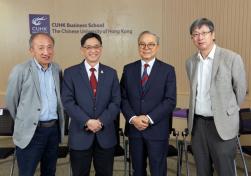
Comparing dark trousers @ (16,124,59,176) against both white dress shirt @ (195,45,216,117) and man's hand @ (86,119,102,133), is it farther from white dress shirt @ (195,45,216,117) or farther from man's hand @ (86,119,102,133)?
white dress shirt @ (195,45,216,117)

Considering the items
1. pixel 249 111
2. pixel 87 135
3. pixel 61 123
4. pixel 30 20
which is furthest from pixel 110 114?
pixel 30 20

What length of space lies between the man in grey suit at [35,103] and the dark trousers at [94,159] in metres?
0.33

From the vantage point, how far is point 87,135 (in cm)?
294

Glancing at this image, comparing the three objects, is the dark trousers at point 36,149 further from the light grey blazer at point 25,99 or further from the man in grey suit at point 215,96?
the man in grey suit at point 215,96

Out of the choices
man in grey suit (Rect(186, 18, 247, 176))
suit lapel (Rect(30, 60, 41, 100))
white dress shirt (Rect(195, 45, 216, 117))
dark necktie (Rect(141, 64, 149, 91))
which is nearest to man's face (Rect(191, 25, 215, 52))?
man in grey suit (Rect(186, 18, 247, 176))

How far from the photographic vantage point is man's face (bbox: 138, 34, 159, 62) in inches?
120

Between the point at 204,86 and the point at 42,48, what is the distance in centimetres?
153

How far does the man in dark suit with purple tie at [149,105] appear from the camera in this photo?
3.04m

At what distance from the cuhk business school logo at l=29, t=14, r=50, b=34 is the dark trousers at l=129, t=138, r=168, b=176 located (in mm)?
3741

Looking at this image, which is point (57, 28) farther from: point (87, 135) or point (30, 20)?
point (87, 135)

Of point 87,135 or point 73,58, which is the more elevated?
point 73,58

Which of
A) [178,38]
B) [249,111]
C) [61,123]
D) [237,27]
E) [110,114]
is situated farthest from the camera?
[178,38]

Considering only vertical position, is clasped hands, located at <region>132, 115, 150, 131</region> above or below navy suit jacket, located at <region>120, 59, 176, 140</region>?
below

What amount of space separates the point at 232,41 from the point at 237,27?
236mm
